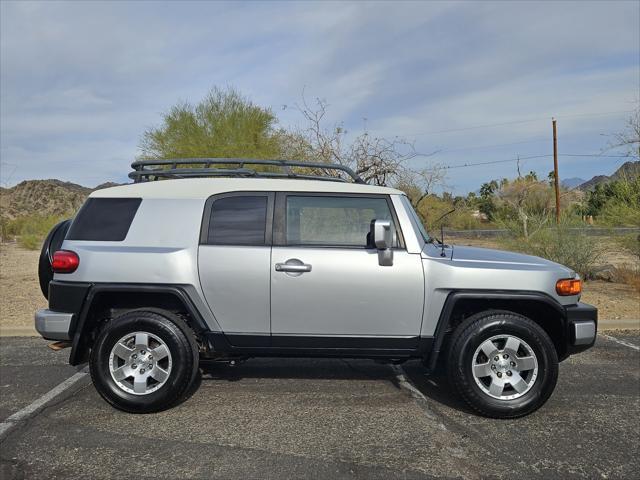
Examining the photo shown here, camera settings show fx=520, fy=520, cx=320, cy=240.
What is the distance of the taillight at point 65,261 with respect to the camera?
14.0 ft

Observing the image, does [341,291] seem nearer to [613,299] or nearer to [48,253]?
[48,253]

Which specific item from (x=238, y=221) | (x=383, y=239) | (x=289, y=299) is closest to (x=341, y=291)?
(x=289, y=299)

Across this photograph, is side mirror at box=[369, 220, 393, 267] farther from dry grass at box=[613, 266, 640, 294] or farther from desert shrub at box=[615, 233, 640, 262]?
desert shrub at box=[615, 233, 640, 262]

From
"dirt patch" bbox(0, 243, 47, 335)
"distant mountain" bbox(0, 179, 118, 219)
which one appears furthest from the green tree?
"distant mountain" bbox(0, 179, 118, 219)

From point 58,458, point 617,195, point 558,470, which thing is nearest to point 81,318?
point 58,458

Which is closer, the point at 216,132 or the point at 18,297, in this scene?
the point at 18,297

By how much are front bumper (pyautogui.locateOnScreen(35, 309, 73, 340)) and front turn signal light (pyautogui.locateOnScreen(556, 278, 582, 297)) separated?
397 centimetres

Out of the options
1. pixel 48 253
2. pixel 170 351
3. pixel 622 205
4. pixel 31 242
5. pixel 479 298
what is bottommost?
pixel 170 351

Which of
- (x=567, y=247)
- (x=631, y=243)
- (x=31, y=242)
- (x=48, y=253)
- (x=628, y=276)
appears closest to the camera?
(x=48, y=253)

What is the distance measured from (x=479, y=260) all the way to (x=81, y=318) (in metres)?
3.29

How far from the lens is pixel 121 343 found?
4.21 metres

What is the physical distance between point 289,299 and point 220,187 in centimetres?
115

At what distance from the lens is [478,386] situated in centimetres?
413

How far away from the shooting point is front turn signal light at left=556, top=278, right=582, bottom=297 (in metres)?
4.21
